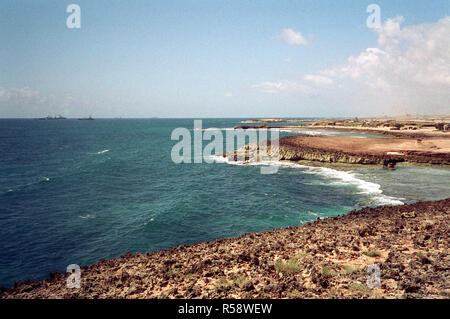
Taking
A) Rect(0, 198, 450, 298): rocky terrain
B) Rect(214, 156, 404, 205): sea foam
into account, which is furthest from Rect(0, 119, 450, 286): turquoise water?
Rect(0, 198, 450, 298): rocky terrain

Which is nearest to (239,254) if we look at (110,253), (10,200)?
(110,253)

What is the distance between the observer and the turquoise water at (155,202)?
1827cm

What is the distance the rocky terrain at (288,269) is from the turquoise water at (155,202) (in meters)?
4.98

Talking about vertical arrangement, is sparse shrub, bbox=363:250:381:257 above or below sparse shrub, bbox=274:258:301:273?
above

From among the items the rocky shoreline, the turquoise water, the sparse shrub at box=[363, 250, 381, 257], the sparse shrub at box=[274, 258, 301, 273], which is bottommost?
the turquoise water

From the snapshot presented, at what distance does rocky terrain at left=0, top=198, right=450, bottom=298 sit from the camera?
9.41 metres

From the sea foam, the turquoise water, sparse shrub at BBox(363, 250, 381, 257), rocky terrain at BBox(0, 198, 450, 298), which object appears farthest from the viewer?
the sea foam

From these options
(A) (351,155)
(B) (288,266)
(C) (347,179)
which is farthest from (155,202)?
(A) (351,155)

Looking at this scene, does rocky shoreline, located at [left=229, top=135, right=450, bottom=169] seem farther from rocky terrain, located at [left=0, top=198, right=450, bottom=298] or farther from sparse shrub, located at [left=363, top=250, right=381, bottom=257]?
sparse shrub, located at [left=363, top=250, right=381, bottom=257]

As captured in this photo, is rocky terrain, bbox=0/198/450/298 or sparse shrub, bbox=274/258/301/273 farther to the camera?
sparse shrub, bbox=274/258/301/273

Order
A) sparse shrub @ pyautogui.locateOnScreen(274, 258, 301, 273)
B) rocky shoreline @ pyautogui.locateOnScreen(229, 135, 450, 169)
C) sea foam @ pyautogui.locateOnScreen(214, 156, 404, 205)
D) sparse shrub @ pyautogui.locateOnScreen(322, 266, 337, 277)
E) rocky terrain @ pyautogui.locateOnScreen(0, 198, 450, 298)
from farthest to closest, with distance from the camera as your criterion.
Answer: rocky shoreline @ pyautogui.locateOnScreen(229, 135, 450, 169)
sea foam @ pyautogui.locateOnScreen(214, 156, 404, 205)
sparse shrub @ pyautogui.locateOnScreen(274, 258, 301, 273)
sparse shrub @ pyautogui.locateOnScreen(322, 266, 337, 277)
rocky terrain @ pyautogui.locateOnScreen(0, 198, 450, 298)

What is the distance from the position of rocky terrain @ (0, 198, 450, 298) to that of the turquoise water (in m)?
4.98

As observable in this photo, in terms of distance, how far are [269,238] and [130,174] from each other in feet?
108
